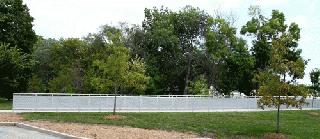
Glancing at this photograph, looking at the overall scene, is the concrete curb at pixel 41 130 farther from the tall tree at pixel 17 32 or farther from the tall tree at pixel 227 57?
the tall tree at pixel 227 57

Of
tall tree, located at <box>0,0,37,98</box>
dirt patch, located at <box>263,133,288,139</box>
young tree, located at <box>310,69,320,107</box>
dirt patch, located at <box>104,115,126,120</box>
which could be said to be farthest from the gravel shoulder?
young tree, located at <box>310,69,320,107</box>

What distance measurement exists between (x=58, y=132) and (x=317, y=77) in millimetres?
44127

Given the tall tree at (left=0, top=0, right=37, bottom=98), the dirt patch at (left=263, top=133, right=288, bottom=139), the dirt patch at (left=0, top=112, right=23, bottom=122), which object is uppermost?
the tall tree at (left=0, top=0, right=37, bottom=98)

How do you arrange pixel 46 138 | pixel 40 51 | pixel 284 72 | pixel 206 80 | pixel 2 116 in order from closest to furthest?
1. pixel 46 138
2. pixel 284 72
3. pixel 2 116
4. pixel 206 80
5. pixel 40 51

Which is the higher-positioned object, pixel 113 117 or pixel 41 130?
pixel 113 117

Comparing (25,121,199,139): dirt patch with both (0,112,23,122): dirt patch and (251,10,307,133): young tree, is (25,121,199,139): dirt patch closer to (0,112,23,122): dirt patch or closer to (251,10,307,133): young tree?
(0,112,23,122): dirt patch

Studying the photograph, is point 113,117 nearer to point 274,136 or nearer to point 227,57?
point 274,136

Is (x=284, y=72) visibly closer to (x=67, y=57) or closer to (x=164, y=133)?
(x=164, y=133)

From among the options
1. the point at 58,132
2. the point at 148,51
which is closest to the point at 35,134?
the point at 58,132

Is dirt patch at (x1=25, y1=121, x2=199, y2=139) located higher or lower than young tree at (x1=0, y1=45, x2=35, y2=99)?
lower

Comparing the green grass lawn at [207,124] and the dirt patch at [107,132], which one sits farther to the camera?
the green grass lawn at [207,124]

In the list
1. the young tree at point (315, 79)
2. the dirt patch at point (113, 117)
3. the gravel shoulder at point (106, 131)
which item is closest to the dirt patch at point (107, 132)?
the gravel shoulder at point (106, 131)

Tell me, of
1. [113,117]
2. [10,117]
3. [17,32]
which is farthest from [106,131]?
[17,32]

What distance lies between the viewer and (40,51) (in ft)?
226
